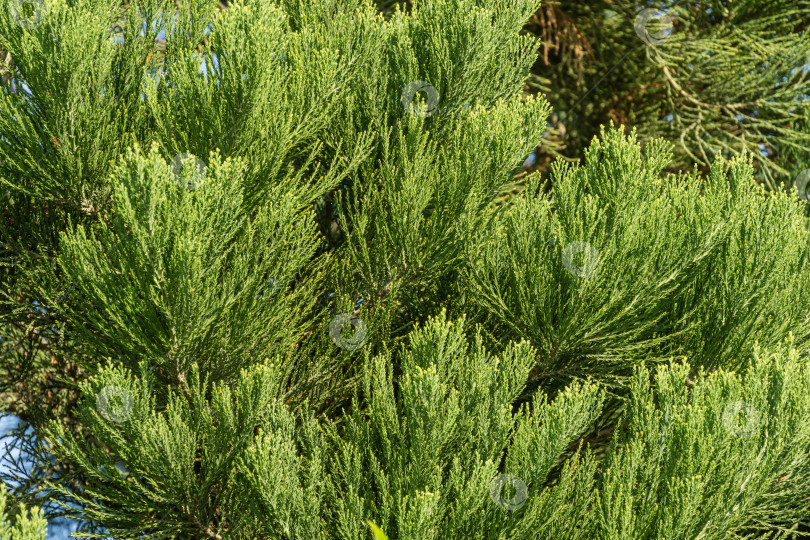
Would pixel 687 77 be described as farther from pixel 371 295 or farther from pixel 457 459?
pixel 457 459

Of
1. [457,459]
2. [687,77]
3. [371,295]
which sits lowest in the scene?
[457,459]

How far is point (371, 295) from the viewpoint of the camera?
14.5 ft

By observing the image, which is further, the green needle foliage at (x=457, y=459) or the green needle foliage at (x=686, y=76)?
the green needle foliage at (x=686, y=76)

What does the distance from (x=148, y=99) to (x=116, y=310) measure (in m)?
1.19

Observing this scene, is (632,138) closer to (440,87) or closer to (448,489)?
(440,87)

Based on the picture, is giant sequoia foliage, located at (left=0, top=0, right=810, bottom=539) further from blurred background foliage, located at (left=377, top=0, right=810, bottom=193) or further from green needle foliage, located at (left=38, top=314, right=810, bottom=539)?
blurred background foliage, located at (left=377, top=0, right=810, bottom=193)

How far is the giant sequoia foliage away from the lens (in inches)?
131

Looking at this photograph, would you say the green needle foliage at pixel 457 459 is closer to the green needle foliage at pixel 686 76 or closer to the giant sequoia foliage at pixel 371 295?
the giant sequoia foliage at pixel 371 295

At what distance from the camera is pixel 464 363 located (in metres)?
3.98

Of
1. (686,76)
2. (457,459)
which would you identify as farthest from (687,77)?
(457,459)

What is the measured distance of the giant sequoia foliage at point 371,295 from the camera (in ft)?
10.9

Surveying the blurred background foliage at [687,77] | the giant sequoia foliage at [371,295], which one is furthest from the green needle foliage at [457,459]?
the blurred background foliage at [687,77]

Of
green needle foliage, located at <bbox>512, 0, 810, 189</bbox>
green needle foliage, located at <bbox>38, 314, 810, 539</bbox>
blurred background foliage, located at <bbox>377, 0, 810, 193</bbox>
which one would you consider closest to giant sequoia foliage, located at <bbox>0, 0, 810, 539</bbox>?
green needle foliage, located at <bbox>38, 314, 810, 539</bbox>

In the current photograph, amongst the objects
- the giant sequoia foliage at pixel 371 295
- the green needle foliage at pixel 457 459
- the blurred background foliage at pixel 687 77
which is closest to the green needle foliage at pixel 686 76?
the blurred background foliage at pixel 687 77
